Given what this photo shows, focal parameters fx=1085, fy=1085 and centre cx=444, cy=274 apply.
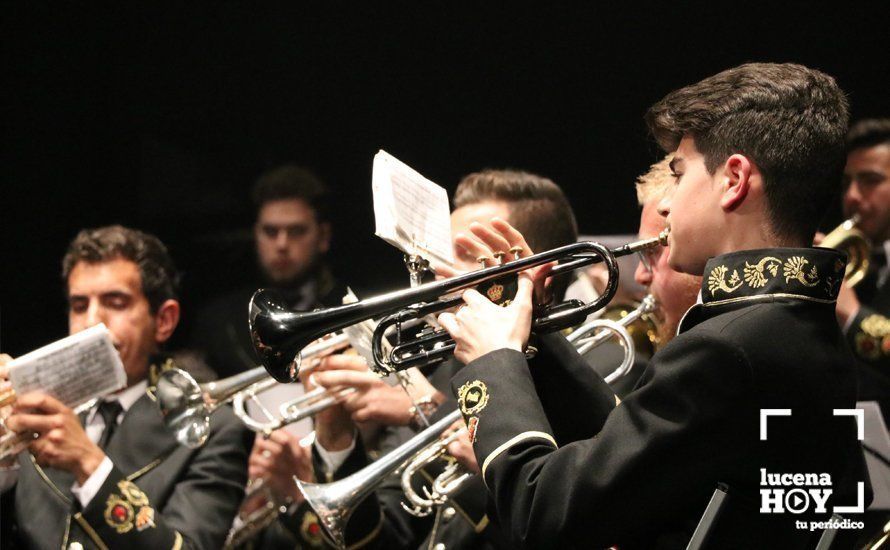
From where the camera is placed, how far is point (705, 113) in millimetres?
2133

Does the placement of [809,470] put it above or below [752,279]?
below

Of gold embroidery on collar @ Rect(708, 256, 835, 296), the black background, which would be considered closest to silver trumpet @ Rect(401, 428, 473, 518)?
gold embroidery on collar @ Rect(708, 256, 835, 296)

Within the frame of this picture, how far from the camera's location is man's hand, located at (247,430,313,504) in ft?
12.3

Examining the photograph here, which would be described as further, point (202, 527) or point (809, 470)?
point (202, 527)

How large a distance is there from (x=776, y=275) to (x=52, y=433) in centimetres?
208

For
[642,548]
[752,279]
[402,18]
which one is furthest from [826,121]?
[402,18]

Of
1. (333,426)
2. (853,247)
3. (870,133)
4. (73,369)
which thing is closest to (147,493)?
(73,369)

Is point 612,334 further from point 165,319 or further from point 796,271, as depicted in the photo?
point 165,319

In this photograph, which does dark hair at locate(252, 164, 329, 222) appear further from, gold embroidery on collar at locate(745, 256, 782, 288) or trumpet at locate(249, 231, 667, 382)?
gold embroidery on collar at locate(745, 256, 782, 288)

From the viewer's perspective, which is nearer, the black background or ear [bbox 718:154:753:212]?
ear [bbox 718:154:753:212]

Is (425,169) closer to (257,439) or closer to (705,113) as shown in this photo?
(257,439)

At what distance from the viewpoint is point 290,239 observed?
5180 mm

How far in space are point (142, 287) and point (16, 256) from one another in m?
1.53

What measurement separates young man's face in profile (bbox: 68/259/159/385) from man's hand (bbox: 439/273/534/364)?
179cm
